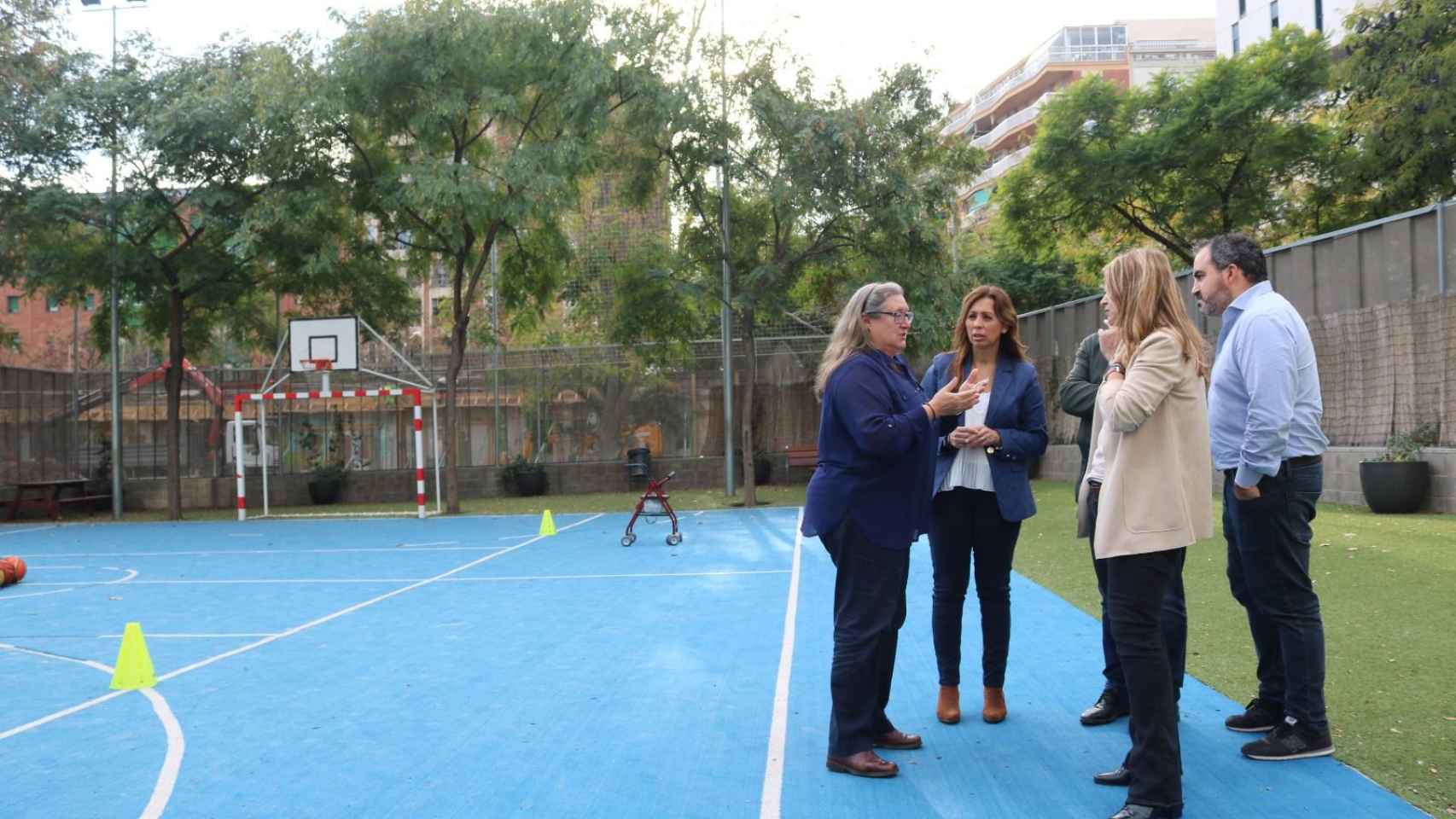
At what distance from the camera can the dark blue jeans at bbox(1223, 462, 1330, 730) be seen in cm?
400

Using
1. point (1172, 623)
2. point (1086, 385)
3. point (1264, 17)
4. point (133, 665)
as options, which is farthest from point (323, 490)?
point (1264, 17)

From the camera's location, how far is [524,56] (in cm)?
1850

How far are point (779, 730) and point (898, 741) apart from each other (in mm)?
565

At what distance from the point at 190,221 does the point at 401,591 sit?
45.1 feet

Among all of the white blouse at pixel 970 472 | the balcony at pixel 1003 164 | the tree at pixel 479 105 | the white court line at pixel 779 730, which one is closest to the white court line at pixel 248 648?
the white court line at pixel 779 730

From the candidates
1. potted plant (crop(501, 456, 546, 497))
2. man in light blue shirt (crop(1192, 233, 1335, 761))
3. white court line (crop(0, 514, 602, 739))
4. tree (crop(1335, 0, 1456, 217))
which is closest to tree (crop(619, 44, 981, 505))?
potted plant (crop(501, 456, 546, 497))

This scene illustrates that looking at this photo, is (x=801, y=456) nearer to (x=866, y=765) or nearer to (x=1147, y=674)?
(x=866, y=765)

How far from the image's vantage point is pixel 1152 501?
3.50 m

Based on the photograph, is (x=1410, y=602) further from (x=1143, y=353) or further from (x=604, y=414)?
(x=604, y=414)

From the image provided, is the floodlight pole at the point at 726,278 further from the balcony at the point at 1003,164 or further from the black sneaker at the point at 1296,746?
the balcony at the point at 1003,164

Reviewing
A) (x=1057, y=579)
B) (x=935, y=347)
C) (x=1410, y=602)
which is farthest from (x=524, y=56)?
(x=1410, y=602)

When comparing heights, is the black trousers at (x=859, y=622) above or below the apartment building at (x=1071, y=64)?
below

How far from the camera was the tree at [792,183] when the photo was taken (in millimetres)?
18391

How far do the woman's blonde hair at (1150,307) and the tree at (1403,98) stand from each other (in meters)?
18.9
